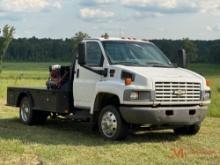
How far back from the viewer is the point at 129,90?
34.8ft

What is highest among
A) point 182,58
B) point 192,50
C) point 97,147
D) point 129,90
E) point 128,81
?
point 192,50

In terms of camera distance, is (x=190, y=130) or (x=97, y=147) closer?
(x=97, y=147)

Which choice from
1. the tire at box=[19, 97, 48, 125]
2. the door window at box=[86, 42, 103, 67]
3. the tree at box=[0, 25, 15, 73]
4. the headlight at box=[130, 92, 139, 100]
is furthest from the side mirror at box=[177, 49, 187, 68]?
the tree at box=[0, 25, 15, 73]

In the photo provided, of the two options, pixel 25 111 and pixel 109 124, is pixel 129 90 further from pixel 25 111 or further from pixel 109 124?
pixel 25 111

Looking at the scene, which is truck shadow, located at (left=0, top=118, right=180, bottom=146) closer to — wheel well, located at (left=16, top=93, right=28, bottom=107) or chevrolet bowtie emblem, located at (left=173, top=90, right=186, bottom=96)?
wheel well, located at (left=16, top=93, right=28, bottom=107)

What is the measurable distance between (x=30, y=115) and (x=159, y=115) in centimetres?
451

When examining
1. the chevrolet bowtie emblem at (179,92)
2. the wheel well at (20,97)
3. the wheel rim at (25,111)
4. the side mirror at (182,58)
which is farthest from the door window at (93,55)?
the wheel well at (20,97)

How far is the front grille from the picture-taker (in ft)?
35.1

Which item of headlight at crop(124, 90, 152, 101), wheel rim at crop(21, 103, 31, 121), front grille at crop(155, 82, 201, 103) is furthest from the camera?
wheel rim at crop(21, 103, 31, 121)

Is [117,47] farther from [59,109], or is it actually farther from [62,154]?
[62,154]

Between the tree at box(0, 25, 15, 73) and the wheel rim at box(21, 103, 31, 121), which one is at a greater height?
the tree at box(0, 25, 15, 73)

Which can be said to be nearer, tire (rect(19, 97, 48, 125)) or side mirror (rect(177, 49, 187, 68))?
side mirror (rect(177, 49, 187, 68))

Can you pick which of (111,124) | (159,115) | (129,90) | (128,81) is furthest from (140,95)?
(111,124)

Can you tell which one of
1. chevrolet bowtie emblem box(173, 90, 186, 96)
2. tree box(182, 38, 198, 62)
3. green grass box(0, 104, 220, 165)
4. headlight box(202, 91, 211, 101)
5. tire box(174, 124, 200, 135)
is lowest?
green grass box(0, 104, 220, 165)
